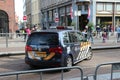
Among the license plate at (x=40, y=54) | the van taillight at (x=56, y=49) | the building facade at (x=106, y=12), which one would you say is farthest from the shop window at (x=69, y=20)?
the van taillight at (x=56, y=49)

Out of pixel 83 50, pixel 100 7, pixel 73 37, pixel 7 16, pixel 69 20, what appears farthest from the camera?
pixel 69 20

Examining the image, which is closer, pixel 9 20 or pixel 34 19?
pixel 9 20

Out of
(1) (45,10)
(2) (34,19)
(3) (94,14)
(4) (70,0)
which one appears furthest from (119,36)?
(2) (34,19)

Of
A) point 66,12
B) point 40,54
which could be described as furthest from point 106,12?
point 40,54

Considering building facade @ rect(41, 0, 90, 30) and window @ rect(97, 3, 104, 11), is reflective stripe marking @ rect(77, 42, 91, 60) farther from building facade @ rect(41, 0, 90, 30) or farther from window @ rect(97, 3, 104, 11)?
window @ rect(97, 3, 104, 11)

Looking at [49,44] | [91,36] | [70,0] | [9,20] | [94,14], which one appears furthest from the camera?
[70,0]

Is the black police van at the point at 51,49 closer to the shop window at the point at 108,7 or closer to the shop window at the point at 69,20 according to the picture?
the shop window at the point at 108,7

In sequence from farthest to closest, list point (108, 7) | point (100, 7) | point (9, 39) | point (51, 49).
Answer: point (108, 7) → point (100, 7) → point (9, 39) → point (51, 49)

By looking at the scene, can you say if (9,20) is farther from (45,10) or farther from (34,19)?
(34,19)

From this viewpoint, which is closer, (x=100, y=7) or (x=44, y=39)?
(x=44, y=39)

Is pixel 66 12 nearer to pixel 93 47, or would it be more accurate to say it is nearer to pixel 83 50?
pixel 93 47

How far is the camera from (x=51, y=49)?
12.0 m

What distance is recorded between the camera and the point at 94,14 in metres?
54.0

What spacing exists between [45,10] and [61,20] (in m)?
18.3
